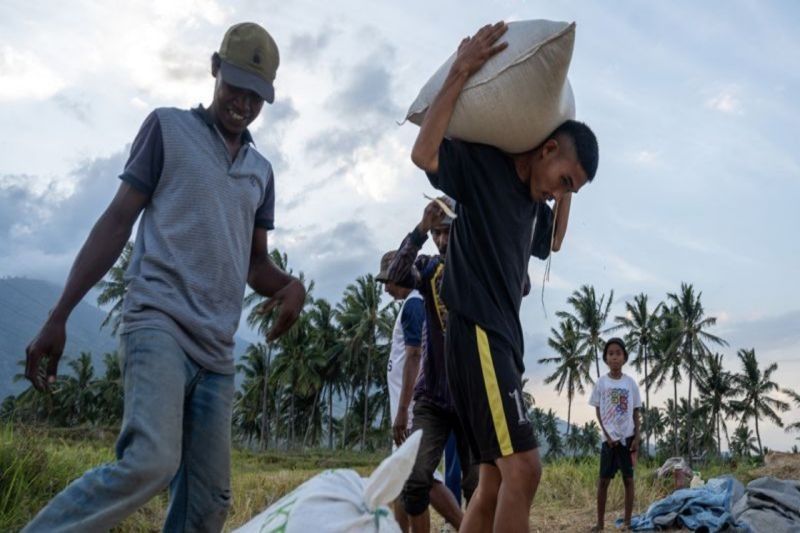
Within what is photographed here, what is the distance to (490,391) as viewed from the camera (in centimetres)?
262

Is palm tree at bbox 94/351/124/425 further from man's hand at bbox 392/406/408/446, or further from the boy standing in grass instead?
man's hand at bbox 392/406/408/446

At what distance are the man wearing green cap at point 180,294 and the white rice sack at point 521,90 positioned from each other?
0.74 meters

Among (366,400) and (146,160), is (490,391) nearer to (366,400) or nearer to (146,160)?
(146,160)

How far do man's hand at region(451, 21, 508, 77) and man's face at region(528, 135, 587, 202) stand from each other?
0.39m

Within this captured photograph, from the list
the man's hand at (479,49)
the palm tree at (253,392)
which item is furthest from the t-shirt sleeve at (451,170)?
the palm tree at (253,392)

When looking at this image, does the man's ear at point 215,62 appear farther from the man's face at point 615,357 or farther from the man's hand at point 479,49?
the man's face at point 615,357

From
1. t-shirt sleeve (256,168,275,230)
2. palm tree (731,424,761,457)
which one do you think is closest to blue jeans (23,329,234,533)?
t-shirt sleeve (256,168,275,230)

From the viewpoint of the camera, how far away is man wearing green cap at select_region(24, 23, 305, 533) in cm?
219

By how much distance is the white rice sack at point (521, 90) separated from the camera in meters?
2.67

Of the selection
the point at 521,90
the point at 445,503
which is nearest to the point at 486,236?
the point at 521,90

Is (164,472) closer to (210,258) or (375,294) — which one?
(210,258)

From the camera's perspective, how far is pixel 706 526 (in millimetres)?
6535

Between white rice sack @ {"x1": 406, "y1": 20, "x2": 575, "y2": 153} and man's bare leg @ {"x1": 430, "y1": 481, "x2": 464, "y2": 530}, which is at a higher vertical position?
white rice sack @ {"x1": 406, "y1": 20, "x2": 575, "y2": 153}

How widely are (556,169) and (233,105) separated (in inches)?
47.5
